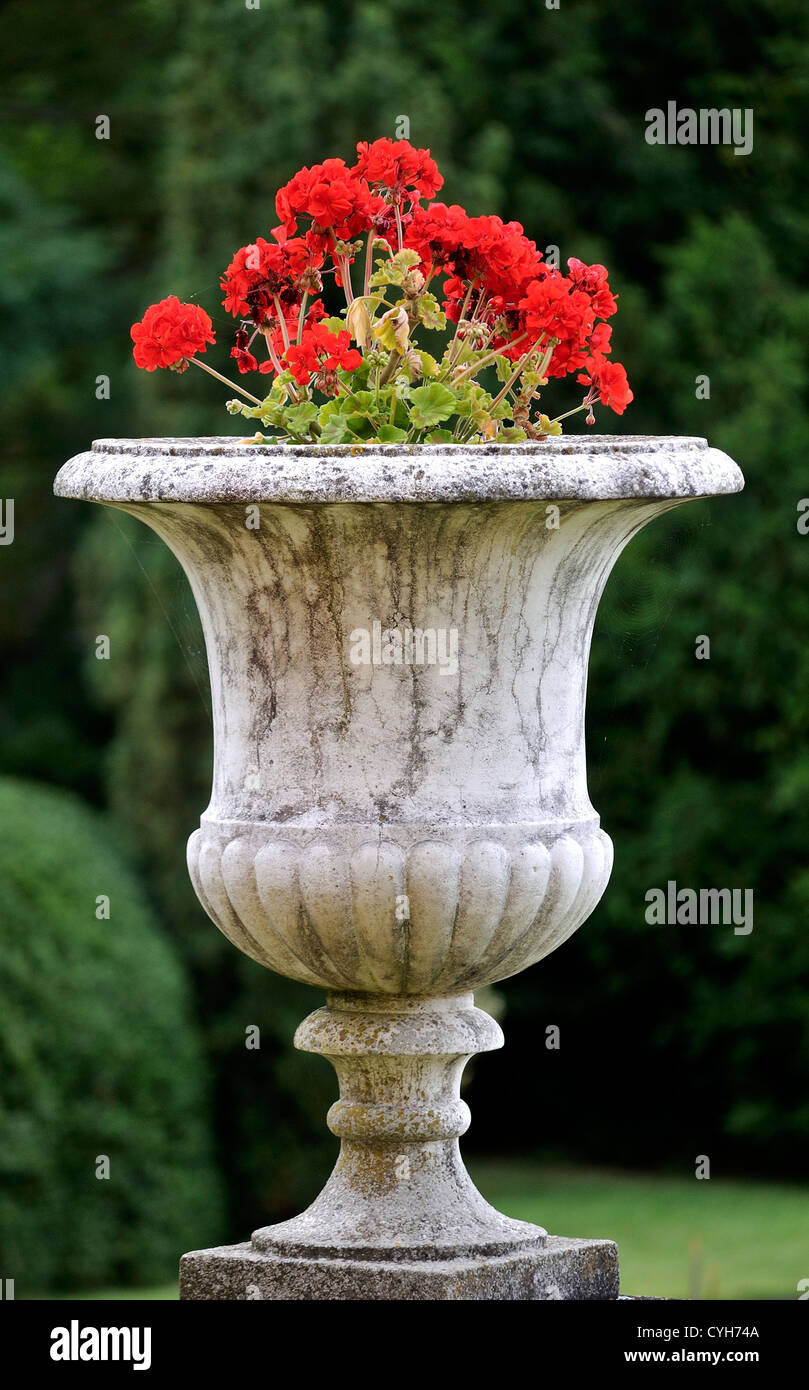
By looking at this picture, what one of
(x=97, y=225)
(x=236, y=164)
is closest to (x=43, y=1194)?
(x=236, y=164)

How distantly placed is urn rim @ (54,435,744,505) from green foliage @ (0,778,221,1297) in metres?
4.65

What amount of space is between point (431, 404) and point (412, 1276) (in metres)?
1.51

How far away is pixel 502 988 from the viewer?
1002 cm

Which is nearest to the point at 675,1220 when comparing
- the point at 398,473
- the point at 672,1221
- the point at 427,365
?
the point at 672,1221

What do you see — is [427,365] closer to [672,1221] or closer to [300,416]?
[300,416]

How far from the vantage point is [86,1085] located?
7.95 meters

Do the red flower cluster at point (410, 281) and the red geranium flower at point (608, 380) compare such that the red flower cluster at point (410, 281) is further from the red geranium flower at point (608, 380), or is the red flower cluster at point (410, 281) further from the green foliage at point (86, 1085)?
the green foliage at point (86, 1085)

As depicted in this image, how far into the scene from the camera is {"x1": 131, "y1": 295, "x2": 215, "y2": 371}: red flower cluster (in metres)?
3.63

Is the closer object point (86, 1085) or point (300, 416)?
point (300, 416)

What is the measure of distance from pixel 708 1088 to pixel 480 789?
686 cm

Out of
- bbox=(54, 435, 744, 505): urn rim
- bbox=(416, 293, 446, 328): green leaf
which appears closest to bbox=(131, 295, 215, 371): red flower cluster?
bbox=(54, 435, 744, 505): urn rim

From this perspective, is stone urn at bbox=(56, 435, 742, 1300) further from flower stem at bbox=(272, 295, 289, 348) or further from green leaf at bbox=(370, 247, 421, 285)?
green leaf at bbox=(370, 247, 421, 285)

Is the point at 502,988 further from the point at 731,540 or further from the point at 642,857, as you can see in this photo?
the point at 731,540

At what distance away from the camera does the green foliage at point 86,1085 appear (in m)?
7.66
